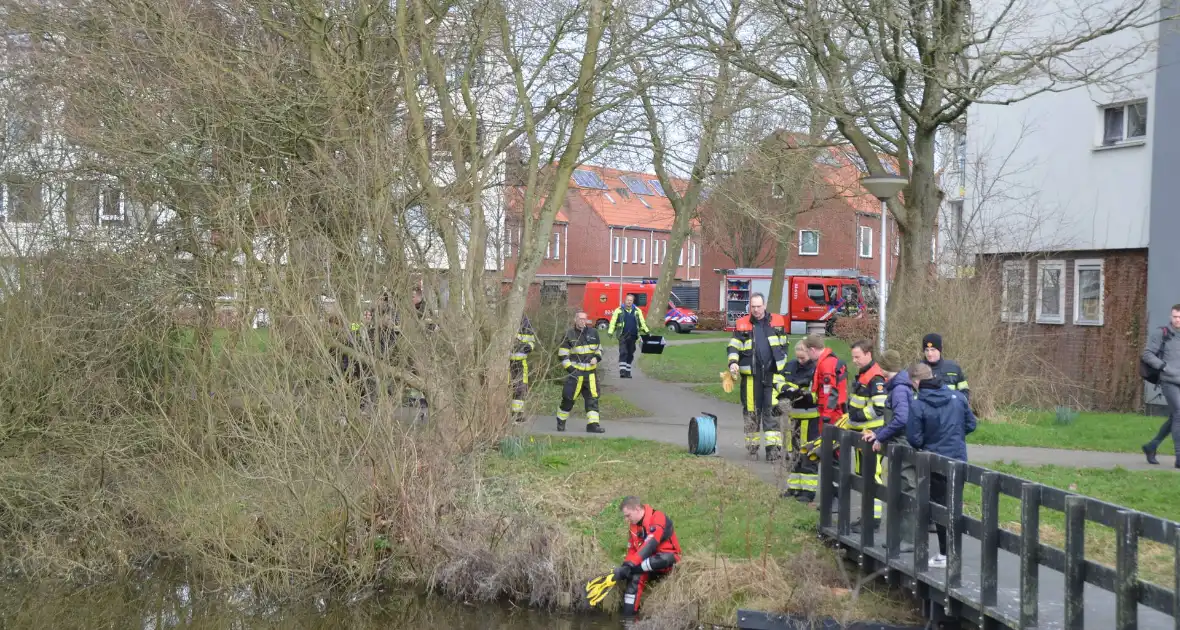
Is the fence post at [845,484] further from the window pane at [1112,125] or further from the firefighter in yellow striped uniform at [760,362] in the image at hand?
the window pane at [1112,125]

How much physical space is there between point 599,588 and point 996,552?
349cm

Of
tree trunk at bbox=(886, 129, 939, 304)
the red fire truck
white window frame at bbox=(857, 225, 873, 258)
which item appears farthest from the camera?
white window frame at bbox=(857, 225, 873, 258)

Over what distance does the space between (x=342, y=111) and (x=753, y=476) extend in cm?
594

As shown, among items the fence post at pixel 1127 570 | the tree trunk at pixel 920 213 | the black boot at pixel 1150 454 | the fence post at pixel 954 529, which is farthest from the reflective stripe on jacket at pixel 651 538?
the tree trunk at pixel 920 213

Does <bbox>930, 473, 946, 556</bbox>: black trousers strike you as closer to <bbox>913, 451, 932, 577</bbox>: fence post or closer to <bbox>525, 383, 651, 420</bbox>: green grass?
<bbox>913, 451, 932, 577</bbox>: fence post

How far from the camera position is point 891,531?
910cm

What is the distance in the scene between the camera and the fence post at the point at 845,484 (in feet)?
32.6

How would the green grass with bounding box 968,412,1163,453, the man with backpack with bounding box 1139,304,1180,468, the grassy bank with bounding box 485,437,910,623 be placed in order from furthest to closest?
the green grass with bounding box 968,412,1163,453 → the man with backpack with bounding box 1139,304,1180,468 → the grassy bank with bounding box 485,437,910,623

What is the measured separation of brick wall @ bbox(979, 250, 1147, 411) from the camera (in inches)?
778

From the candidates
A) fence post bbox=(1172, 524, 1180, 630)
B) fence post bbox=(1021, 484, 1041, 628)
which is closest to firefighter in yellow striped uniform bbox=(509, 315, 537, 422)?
fence post bbox=(1021, 484, 1041, 628)

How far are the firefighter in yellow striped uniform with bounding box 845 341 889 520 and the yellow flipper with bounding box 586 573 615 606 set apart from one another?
7.71ft

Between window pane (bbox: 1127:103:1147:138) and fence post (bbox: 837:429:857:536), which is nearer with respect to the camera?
fence post (bbox: 837:429:857:536)

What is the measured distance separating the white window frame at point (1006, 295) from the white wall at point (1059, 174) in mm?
511

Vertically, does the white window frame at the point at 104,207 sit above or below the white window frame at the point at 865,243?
below
